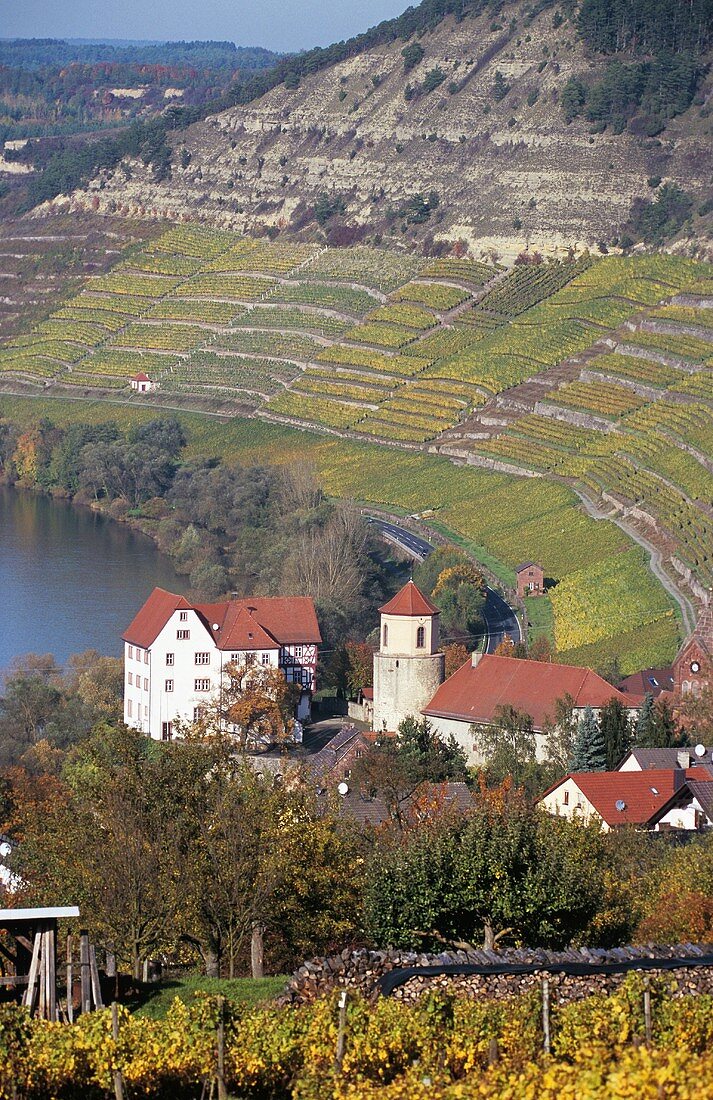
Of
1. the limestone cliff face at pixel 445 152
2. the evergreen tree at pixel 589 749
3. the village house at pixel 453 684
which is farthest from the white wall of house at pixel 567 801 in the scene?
the limestone cliff face at pixel 445 152

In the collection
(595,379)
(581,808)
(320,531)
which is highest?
(595,379)

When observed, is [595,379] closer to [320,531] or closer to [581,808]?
[320,531]

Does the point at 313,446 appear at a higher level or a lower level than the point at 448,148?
lower

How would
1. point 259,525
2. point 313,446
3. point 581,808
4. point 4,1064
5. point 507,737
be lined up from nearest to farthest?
point 4,1064
point 581,808
point 507,737
point 259,525
point 313,446

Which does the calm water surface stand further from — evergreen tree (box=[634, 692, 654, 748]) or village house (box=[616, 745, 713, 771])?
village house (box=[616, 745, 713, 771])

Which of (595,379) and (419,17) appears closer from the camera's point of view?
(595,379)

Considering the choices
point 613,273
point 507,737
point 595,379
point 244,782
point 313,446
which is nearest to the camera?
point 244,782

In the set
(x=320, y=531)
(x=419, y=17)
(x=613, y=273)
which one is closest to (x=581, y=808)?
(x=320, y=531)

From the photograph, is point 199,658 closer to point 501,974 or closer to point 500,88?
point 501,974
